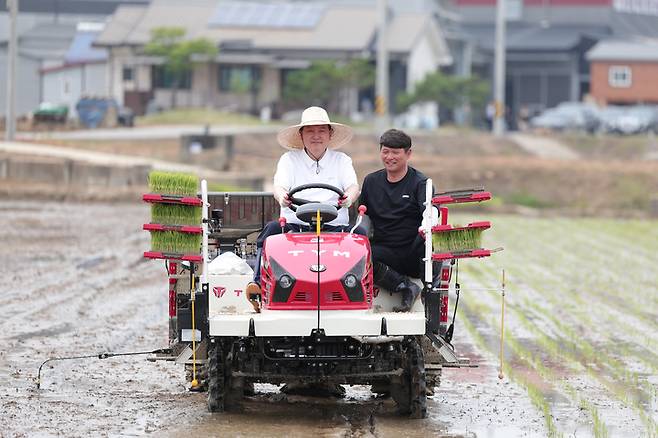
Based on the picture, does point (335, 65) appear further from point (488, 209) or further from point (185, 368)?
point (185, 368)

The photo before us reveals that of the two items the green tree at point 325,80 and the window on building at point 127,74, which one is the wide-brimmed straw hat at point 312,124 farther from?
the window on building at point 127,74

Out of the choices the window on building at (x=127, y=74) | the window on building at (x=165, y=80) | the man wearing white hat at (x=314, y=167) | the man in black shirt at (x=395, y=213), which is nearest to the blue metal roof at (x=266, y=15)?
the window on building at (x=165, y=80)

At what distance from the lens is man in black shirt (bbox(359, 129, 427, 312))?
10320mm

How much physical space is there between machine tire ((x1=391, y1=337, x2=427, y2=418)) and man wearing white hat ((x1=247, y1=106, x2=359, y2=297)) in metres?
1.04

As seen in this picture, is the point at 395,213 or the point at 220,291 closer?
the point at 220,291

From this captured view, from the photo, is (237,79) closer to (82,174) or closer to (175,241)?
(82,174)

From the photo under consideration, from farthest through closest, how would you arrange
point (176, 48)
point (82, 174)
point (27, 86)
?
1. point (176, 48)
2. point (27, 86)
3. point (82, 174)

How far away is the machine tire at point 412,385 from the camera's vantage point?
980 cm

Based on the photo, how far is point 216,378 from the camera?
981cm

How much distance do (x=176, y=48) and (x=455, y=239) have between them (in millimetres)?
53692

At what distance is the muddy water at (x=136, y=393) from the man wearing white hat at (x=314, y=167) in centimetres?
126

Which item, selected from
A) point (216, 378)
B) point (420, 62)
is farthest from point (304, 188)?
point (420, 62)

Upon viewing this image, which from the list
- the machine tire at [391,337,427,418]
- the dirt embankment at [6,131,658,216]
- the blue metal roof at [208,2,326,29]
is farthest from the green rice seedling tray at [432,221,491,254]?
the blue metal roof at [208,2,326,29]

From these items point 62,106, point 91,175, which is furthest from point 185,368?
point 62,106
